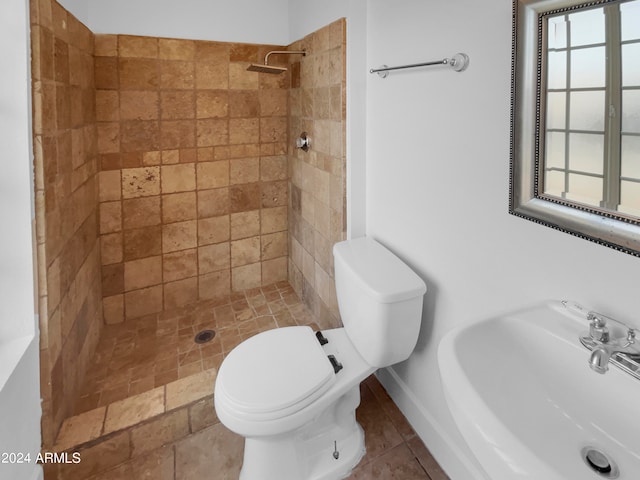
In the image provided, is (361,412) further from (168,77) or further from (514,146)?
(168,77)

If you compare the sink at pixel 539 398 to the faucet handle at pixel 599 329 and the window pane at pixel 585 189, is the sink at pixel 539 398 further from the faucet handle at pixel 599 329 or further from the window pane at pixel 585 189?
the window pane at pixel 585 189

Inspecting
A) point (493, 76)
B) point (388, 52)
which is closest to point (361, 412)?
point (493, 76)

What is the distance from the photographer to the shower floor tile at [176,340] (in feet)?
6.09

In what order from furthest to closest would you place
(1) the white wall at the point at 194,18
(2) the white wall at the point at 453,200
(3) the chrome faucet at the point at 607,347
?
(1) the white wall at the point at 194,18, (2) the white wall at the point at 453,200, (3) the chrome faucet at the point at 607,347

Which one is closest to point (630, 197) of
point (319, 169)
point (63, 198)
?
point (319, 169)

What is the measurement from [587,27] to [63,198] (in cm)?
178

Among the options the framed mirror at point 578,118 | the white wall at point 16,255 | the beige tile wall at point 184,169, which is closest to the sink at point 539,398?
the framed mirror at point 578,118

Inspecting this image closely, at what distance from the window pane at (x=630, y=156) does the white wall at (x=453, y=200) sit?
0.59ft

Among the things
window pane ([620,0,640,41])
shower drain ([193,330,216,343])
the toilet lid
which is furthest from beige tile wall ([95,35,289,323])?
window pane ([620,0,640,41])

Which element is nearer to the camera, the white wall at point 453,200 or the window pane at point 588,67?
the window pane at point 588,67

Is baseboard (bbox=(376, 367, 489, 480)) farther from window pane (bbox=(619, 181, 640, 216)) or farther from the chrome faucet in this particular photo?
window pane (bbox=(619, 181, 640, 216))

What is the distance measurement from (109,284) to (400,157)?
73.3 inches

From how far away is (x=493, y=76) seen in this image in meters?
1.10

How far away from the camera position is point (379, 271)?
4.86 ft
